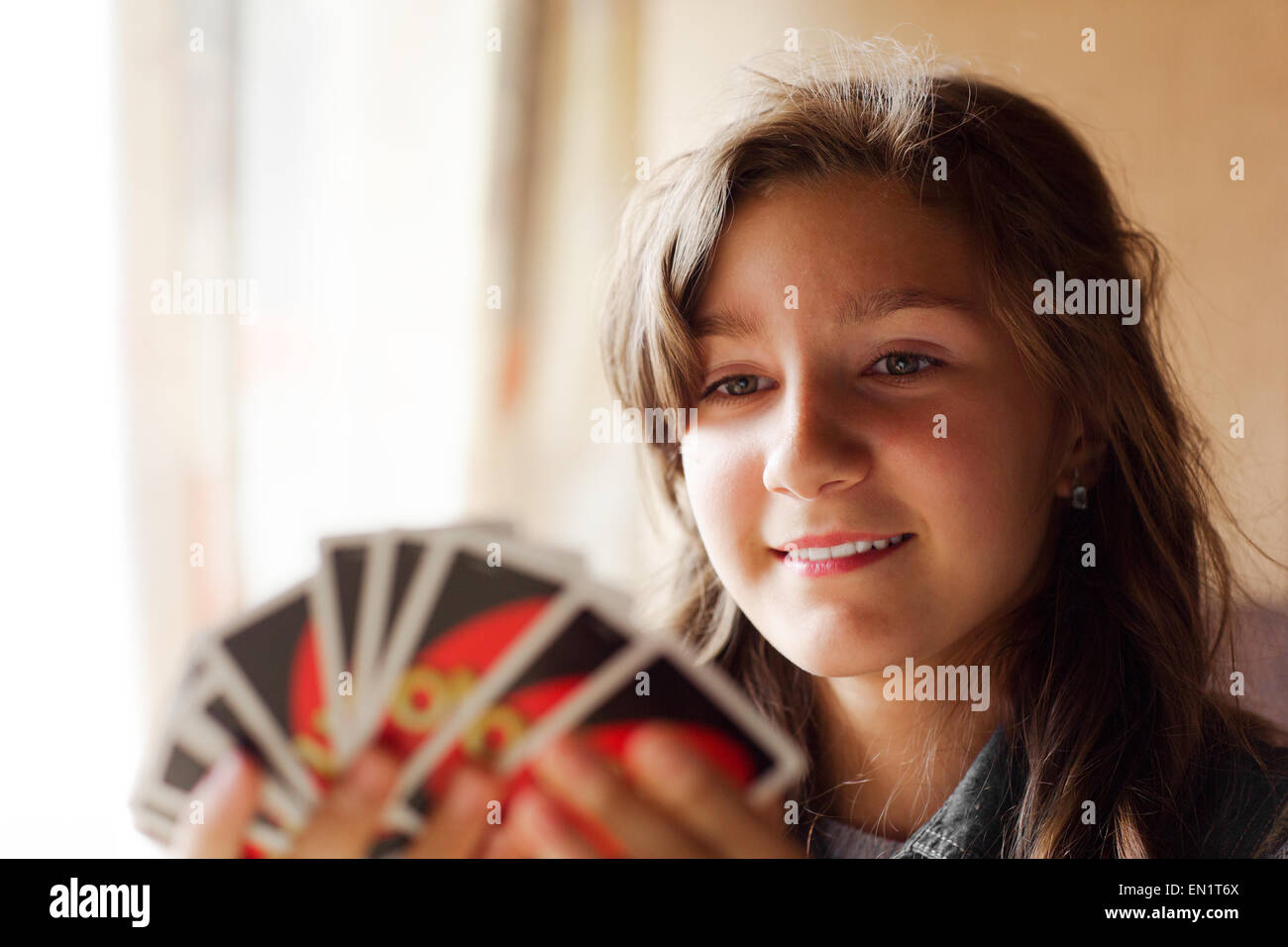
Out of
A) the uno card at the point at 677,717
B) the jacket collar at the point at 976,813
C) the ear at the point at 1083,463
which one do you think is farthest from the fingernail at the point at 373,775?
the ear at the point at 1083,463

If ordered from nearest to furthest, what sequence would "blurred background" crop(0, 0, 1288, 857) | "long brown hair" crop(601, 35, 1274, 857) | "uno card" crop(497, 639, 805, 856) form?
"uno card" crop(497, 639, 805, 856), "long brown hair" crop(601, 35, 1274, 857), "blurred background" crop(0, 0, 1288, 857)

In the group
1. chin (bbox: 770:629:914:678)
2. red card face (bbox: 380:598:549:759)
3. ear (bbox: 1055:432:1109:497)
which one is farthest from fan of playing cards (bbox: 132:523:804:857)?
ear (bbox: 1055:432:1109:497)

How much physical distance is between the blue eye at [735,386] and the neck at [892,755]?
0.26m

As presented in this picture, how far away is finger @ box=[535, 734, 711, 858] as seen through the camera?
2.10 ft

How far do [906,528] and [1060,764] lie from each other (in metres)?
0.23

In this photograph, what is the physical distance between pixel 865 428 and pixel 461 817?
0.41 meters

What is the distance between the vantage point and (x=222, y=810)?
2.24 ft

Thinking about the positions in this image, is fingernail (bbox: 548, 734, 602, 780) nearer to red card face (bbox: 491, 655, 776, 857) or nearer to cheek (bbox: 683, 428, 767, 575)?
red card face (bbox: 491, 655, 776, 857)

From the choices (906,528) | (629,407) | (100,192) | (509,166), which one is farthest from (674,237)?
(100,192)

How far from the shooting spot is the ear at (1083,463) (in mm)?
781

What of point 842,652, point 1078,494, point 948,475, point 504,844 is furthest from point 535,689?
point 1078,494

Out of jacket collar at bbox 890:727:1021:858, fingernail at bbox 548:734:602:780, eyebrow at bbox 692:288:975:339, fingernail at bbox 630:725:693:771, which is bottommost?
jacket collar at bbox 890:727:1021:858

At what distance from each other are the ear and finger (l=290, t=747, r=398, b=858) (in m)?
0.58
